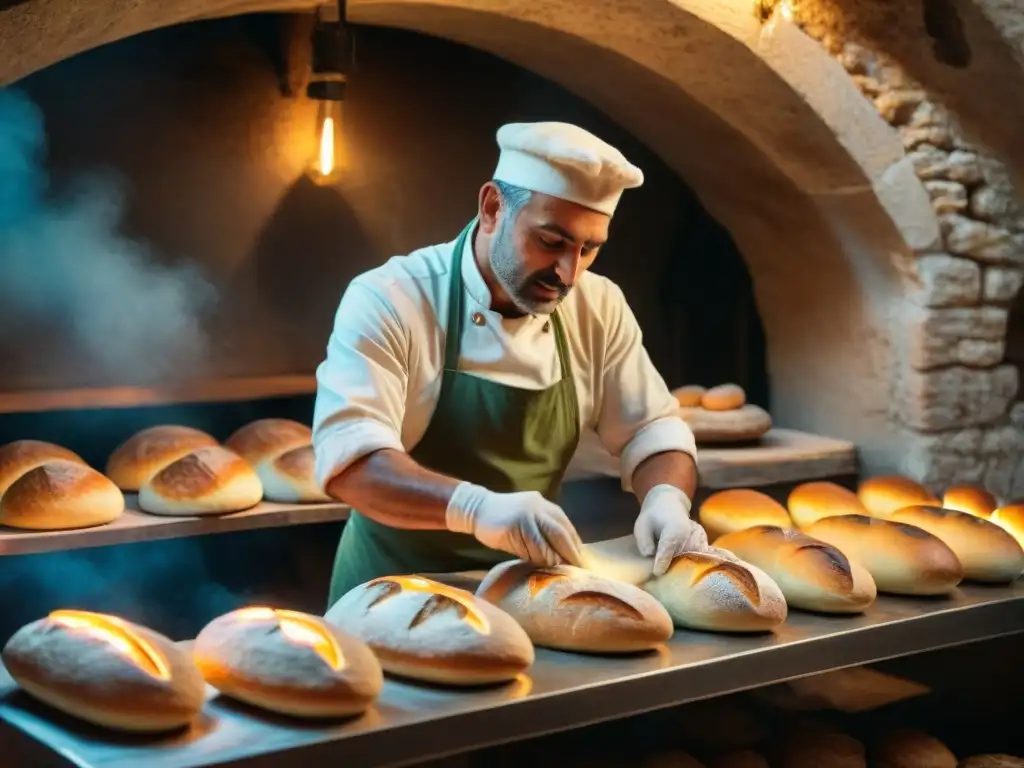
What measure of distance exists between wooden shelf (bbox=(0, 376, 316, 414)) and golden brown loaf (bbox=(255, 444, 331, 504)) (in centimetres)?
28

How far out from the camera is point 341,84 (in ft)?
11.3

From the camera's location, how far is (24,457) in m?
3.13

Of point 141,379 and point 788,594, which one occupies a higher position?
point 141,379

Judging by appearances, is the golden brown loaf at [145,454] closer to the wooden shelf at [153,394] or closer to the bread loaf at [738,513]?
the wooden shelf at [153,394]

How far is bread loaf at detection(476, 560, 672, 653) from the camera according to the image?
1942mm

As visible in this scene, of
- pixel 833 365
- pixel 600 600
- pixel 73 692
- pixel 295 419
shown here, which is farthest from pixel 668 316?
pixel 73 692

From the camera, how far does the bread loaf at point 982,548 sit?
2469 millimetres

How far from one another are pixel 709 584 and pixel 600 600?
0.22m

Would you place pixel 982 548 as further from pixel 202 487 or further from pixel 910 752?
pixel 202 487

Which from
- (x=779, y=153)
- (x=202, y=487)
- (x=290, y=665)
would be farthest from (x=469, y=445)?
(x=779, y=153)

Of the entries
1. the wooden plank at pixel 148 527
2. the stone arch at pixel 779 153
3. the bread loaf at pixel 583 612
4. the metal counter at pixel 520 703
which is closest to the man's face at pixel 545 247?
the bread loaf at pixel 583 612

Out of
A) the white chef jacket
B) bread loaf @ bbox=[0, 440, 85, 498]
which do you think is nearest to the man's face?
the white chef jacket

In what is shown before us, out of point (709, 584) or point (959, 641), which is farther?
→ point (959, 641)

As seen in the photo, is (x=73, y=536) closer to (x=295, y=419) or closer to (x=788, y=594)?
(x=295, y=419)
